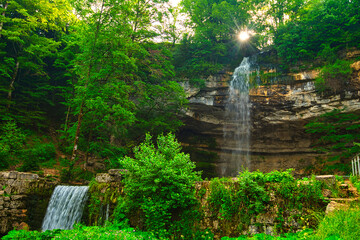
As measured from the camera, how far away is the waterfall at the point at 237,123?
1888 centimetres

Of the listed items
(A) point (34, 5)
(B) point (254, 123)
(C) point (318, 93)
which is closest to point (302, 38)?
(C) point (318, 93)

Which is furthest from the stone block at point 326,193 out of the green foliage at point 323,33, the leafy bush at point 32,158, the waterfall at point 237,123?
the green foliage at point 323,33

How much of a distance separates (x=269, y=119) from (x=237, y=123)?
265 centimetres

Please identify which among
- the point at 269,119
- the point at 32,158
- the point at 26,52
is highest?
the point at 26,52

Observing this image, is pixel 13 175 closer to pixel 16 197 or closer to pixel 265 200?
pixel 16 197

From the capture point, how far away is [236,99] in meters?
18.9

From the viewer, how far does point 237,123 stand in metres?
19.4

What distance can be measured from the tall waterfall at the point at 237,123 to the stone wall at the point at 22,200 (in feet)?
47.8

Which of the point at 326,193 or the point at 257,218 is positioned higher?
the point at 326,193

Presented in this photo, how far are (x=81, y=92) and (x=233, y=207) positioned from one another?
996 cm

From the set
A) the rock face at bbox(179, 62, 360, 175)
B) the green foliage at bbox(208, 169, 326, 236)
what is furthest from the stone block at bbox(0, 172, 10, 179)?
the rock face at bbox(179, 62, 360, 175)

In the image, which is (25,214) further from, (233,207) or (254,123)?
(254,123)

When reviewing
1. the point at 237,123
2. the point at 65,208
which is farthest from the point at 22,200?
the point at 237,123

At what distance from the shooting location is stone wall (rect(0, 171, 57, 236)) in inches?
340
